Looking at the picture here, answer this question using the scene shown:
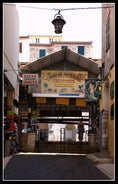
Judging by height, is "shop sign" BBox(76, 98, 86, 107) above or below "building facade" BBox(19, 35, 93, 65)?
below

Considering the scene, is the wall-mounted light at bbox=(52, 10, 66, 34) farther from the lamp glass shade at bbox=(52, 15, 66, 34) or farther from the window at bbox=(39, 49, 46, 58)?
the window at bbox=(39, 49, 46, 58)

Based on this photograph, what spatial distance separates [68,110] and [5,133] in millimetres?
18022

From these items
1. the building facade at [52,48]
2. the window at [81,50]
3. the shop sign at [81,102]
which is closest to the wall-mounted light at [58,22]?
the shop sign at [81,102]

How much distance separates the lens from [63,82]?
31.6m

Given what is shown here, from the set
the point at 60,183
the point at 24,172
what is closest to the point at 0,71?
the point at 24,172

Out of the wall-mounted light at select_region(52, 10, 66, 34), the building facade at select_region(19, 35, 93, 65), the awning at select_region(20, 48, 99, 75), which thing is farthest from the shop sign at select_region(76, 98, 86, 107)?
the building facade at select_region(19, 35, 93, 65)

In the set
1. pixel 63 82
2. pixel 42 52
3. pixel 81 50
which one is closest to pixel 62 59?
pixel 63 82

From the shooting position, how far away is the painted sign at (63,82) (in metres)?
31.3

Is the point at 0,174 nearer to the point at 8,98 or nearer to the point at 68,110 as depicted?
the point at 8,98

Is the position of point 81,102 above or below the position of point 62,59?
below


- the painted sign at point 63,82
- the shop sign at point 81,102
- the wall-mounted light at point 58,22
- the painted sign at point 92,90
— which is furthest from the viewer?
the painted sign at point 63,82

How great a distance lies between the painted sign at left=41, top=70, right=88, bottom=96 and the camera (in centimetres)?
3134

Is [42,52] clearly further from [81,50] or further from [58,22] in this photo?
[58,22]

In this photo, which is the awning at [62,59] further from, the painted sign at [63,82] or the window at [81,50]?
the window at [81,50]
